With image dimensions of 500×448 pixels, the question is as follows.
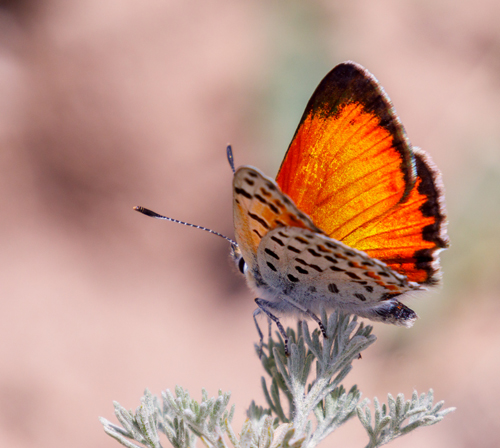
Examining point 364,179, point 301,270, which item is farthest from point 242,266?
point 364,179

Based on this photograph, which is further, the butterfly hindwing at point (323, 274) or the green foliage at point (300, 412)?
the butterfly hindwing at point (323, 274)

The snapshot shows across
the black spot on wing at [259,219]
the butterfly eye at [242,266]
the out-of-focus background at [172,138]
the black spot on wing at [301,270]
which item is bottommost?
the black spot on wing at [301,270]

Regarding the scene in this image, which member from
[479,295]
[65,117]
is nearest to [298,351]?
[479,295]

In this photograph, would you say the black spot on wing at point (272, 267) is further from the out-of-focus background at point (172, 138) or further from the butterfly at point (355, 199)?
the out-of-focus background at point (172, 138)

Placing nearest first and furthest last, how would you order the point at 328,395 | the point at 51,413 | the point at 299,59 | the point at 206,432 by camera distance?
1. the point at 206,432
2. the point at 328,395
3. the point at 51,413
4. the point at 299,59

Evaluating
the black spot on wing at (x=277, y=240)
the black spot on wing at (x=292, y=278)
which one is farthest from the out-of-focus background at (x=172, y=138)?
the black spot on wing at (x=277, y=240)

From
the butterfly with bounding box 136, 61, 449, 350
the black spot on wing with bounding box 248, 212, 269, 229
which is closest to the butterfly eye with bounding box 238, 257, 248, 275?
the butterfly with bounding box 136, 61, 449, 350

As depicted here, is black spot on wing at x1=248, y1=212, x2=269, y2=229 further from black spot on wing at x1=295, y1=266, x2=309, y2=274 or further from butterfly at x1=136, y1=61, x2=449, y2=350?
black spot on wing at x1=295, y1=266, x2=309, y2=274

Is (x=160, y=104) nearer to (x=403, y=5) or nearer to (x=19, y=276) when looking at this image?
(x=19, y=276)
